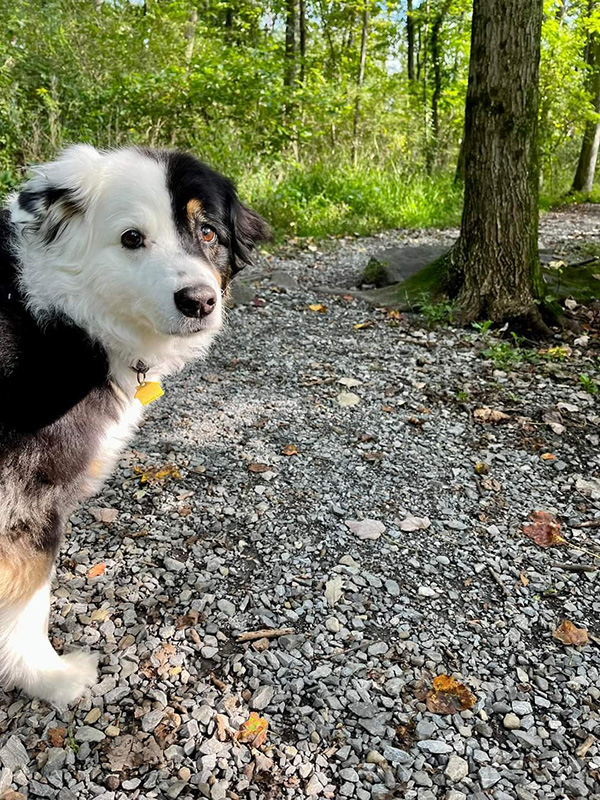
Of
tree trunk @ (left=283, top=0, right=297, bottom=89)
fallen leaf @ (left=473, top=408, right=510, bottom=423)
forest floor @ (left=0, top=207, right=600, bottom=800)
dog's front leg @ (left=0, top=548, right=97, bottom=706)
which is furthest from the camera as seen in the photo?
tree trunk @ (left=283, top=0, right=297, bottom=89)

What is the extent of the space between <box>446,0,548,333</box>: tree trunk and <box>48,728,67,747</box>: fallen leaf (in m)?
3.55

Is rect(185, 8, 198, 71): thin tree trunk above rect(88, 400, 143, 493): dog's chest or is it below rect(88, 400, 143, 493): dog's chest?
above

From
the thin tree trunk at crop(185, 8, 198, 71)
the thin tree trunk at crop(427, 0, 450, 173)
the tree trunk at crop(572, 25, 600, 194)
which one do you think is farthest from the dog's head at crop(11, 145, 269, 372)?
the tree trunk at crop(572, 25, 600, 194)

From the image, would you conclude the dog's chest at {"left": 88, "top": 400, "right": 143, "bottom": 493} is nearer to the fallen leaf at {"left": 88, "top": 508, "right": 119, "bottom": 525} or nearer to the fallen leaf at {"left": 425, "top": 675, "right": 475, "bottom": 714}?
the fallen leaf at {"left": 88, "top": 508, "right": 119, "bottom": 525}

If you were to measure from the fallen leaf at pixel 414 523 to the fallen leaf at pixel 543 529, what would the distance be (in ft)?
1.29

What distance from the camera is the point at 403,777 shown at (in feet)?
4.75

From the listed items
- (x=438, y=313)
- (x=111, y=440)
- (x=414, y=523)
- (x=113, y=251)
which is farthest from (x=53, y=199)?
(x=438, y=313)

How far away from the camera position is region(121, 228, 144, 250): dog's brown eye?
172cm

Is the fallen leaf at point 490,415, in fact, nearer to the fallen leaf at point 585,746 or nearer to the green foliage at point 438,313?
the green foliage at point 438,313

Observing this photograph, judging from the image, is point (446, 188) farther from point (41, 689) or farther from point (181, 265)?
point (41, 689)

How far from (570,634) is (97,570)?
167 cm

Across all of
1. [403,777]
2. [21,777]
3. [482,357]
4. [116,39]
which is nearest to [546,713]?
[403,777]

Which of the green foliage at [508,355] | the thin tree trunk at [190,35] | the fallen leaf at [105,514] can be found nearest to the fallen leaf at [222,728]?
the fallen leaf at [105,514]

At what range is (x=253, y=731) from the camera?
1549mm
